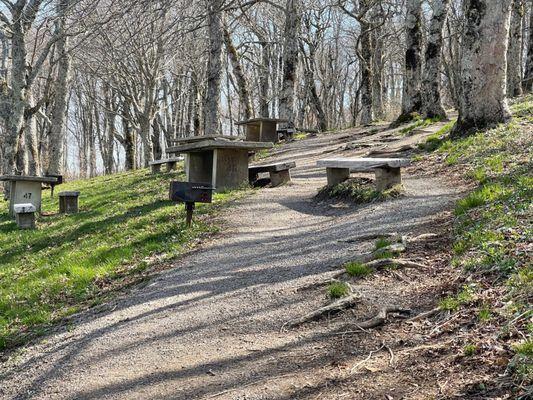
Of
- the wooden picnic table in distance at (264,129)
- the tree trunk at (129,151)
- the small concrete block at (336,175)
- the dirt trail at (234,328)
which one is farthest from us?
the tree trunk at (129,151)

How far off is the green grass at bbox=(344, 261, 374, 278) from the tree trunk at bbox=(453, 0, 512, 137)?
6.55 m

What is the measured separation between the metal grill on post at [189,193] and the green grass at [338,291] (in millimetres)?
3848

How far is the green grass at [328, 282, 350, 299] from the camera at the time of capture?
458 cm

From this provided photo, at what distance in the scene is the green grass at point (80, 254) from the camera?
632 centimetres

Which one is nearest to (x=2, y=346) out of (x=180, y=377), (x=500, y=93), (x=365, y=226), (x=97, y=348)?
(x=97, y=348)

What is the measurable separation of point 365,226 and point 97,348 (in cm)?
353

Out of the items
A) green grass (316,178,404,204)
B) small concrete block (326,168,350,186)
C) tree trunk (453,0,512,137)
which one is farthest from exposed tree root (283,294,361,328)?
tree trunk (453,0,512,137)

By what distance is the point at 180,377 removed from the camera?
12.7 ft

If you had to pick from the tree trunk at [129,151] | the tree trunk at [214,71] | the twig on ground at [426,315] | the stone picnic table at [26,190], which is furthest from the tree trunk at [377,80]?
the twig on ground at [426,315]

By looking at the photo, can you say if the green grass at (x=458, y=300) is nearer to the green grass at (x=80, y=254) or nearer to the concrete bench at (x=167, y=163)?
the green grass at (x=80, y=254)

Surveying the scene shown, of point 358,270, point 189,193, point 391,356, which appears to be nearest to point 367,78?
point 189,193

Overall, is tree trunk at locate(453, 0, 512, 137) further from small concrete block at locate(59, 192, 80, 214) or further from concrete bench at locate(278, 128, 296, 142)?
concrete bench at locate(278, 128, 296, 142)

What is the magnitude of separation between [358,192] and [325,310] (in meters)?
4.41

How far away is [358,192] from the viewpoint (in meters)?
8.53
